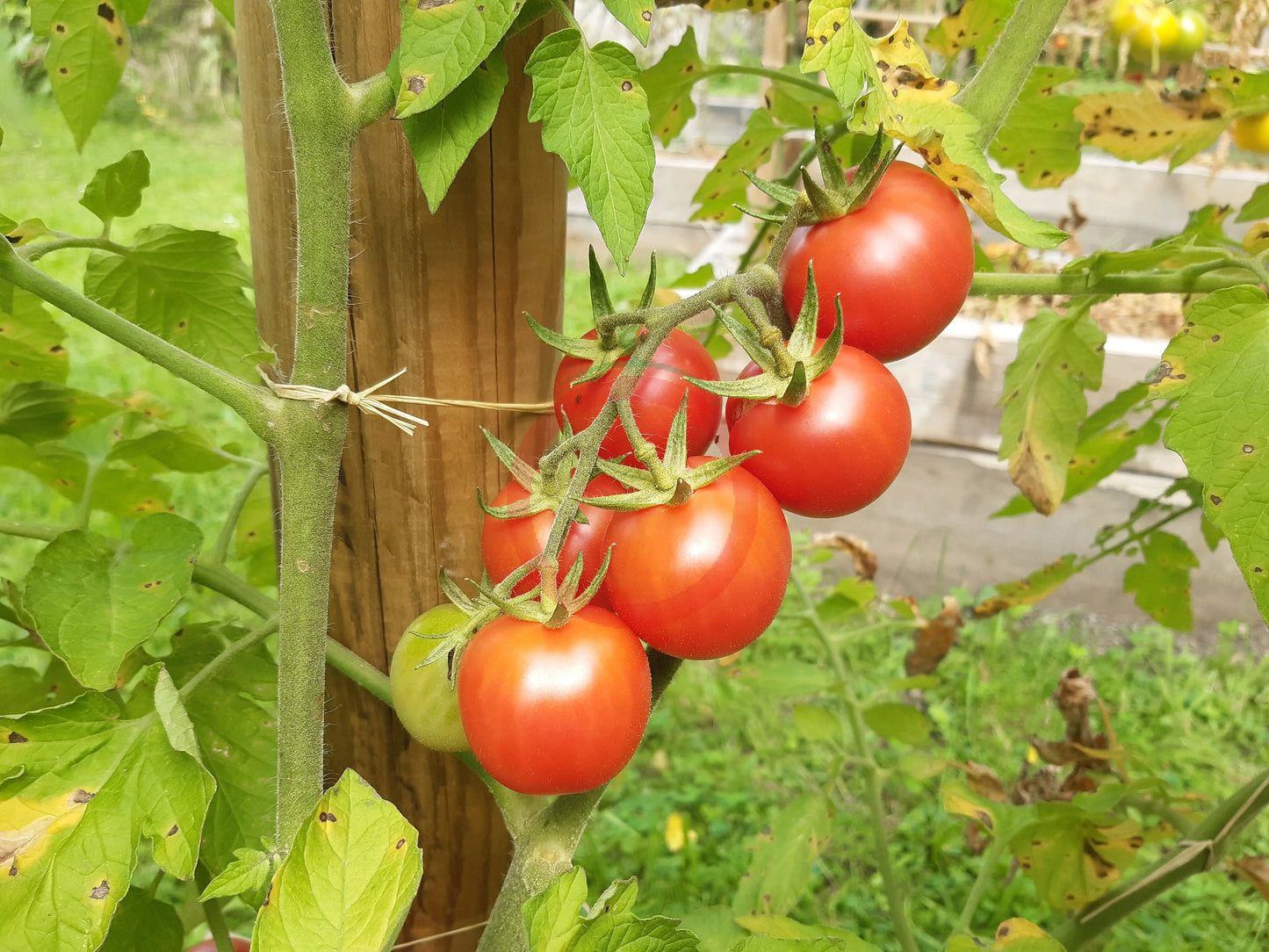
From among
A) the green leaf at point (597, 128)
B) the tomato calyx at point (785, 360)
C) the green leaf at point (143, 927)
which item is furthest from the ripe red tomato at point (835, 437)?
the green leaf at point (143, 927)

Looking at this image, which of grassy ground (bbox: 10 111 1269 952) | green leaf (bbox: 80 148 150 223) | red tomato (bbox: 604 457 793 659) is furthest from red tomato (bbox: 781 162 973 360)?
grassy ground (bbox: 10 111 1269 952)

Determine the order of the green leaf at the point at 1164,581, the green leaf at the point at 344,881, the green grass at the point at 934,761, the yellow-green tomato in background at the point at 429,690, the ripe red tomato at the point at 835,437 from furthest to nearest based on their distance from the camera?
the green grass at the point at 934,761 → the green leaf at the point at 1164,581 → the yellow-green tomato in background at the point at 429,690 → the ripe red tomato at the point at 835,437 → the green leaf at the point at 344,881

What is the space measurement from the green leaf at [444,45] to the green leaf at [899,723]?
3.30ft

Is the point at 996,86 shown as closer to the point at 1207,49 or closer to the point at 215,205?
the point at 1207,49

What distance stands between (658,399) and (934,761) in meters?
0.83

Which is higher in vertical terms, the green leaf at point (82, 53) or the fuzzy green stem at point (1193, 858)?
the green leaf at point (82, 53)

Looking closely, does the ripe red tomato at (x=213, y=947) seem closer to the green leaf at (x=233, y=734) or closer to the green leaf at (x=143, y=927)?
the green leaf at (x=143, y=927)

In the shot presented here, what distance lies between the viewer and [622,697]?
0.59m

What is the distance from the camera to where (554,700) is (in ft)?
1.87

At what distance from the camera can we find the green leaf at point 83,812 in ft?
1.95

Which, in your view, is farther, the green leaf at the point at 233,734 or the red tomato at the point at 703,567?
the green leaf at the point at 233,734

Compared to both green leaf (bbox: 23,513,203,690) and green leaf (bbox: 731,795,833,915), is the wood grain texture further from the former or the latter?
green leaf (bbox: 731,795,833,915)

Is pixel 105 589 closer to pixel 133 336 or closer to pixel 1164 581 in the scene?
pixel 133 336

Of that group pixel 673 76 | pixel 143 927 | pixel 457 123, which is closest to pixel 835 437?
pixel 457 123
